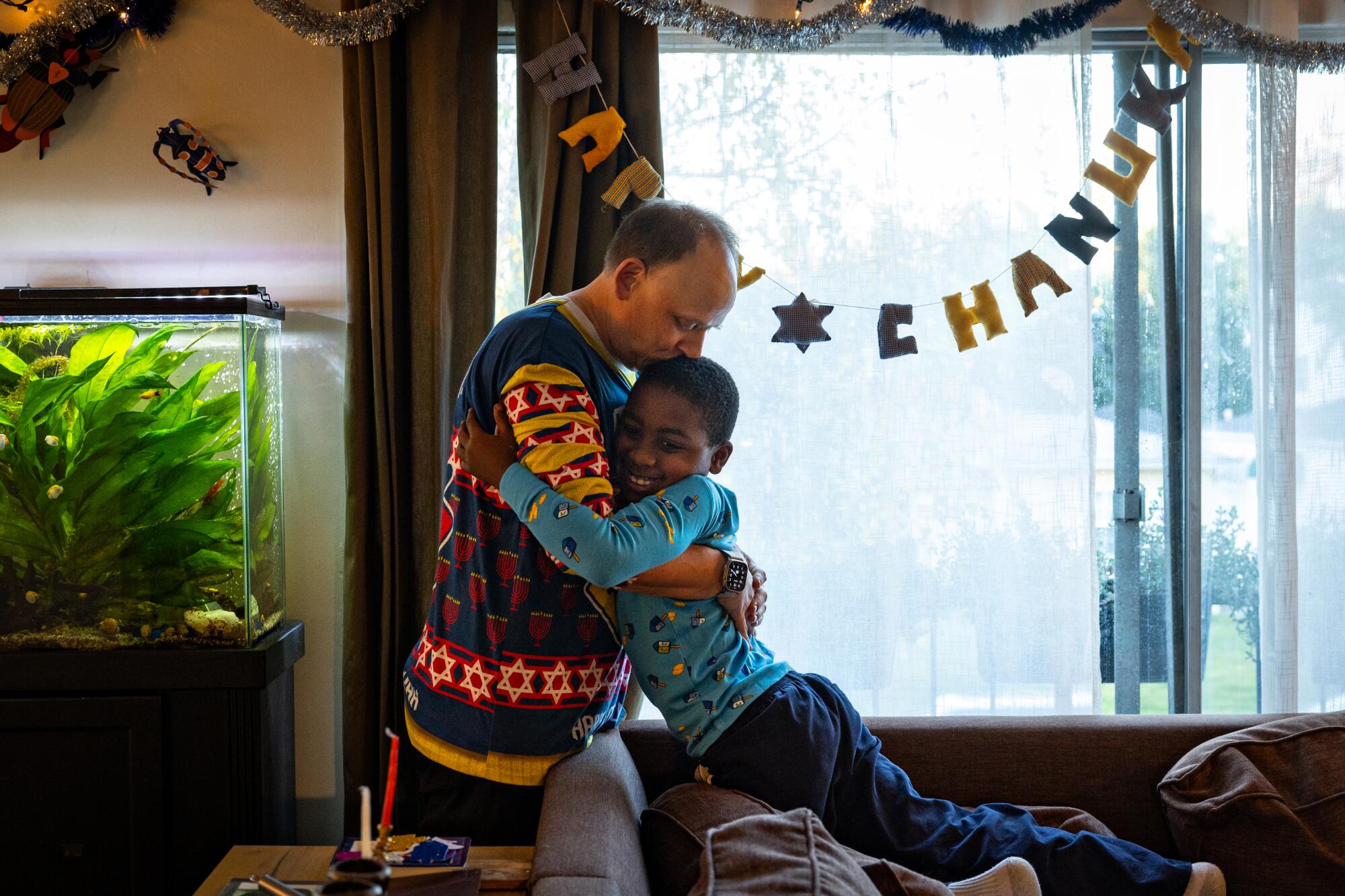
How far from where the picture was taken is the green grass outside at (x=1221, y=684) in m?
2.56

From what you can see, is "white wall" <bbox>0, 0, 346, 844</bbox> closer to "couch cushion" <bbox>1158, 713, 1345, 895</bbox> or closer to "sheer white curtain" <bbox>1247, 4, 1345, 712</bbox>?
"couch cushion" <bbox>1158, 713, 1345, 895</bbox>

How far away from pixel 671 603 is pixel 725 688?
0.57 feet

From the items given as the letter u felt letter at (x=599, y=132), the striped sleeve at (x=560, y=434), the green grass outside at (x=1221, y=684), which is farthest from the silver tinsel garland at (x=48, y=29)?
the green grass outside at (x=1221, y=684)

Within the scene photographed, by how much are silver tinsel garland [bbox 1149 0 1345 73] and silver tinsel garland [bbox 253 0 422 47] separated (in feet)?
5.58

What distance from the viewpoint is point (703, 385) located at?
4.85 ft

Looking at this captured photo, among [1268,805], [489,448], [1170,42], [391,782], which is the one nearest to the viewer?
[391,782]

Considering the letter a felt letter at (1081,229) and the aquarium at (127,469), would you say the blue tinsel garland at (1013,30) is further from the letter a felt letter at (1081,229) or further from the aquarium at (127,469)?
the aquarium at (127,469)

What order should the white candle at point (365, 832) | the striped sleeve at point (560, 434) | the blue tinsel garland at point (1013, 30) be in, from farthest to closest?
the blue tinsel garland at point (1013, 30) → the striped sleeve at point (560, 434) → the white candle at point (365, 832)

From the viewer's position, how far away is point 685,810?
1.52m

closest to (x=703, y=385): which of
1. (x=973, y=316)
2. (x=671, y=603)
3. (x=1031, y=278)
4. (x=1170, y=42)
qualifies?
(x=671, y=603)

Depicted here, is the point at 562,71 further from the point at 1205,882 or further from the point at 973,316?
the point at 1205,882

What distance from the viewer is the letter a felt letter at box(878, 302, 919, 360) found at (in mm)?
2210

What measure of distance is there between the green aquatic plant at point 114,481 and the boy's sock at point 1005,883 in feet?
4.79

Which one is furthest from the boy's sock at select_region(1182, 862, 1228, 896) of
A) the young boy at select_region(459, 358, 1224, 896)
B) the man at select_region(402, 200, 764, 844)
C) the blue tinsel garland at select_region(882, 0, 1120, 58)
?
the blue tinsel garland at select_region(882, 0, 1120, 58)
